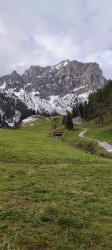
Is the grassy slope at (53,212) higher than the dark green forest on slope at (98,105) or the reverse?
the reverse

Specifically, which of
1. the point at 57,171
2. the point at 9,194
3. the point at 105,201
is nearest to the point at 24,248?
the point at 9,194

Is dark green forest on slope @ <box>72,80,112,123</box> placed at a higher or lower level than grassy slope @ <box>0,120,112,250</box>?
higher

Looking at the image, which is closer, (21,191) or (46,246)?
(46,246)

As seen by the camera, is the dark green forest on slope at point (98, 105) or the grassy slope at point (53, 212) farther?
the dark green forest on slope at point (98, 105)

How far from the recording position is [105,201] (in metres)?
8.29

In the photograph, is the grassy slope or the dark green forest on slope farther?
the dark green forest on slope

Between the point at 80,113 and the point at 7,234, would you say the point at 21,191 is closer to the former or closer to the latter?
the point at 7,234

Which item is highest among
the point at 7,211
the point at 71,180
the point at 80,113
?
the point at 80,113

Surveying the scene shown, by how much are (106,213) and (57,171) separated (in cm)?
717

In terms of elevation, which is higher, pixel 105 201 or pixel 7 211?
pixel 7 211

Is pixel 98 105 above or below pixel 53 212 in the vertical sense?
above

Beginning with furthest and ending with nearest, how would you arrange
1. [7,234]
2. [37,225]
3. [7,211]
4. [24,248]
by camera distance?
[7,211] < [37,225] < [7,234] < [24,248]

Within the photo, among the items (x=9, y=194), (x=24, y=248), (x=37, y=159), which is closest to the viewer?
(x=24, y=248)

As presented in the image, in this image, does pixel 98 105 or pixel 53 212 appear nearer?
pixel 53 212
